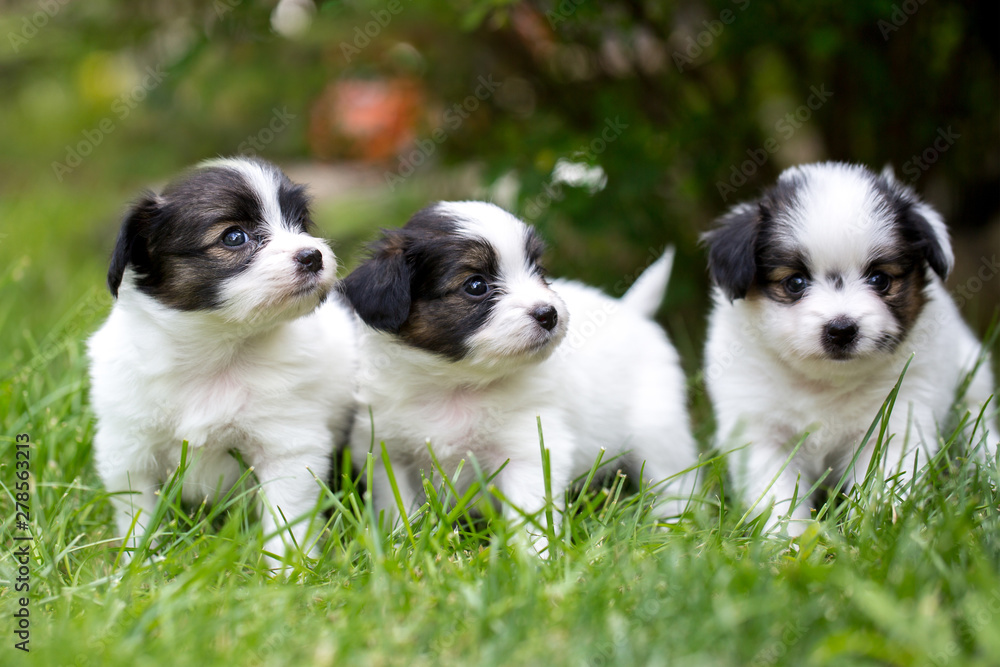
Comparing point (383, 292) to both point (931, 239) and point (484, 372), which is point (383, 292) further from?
point (931, 239)

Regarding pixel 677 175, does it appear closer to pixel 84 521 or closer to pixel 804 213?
pixel 804 213

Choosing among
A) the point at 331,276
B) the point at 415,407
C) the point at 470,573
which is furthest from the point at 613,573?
the point at 331,276

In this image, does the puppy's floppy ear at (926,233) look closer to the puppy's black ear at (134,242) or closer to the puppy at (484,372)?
the puppy at (484,372)

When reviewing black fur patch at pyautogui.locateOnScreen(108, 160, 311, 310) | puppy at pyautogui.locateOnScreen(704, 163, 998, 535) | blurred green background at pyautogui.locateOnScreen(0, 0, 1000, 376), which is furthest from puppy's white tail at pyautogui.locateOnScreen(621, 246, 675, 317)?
black fur patch at pyautogui.locateOnScreen(108, 160, 311, 310)

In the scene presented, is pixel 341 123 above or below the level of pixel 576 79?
below

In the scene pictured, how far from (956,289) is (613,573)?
4627 mm

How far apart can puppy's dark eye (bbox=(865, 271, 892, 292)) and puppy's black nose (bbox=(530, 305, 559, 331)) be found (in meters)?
1.25

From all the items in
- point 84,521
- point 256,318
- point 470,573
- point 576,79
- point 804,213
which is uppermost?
point 576,79

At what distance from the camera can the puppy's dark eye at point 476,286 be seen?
3.50m

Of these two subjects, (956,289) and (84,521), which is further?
(956,289)

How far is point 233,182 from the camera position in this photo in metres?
3.48

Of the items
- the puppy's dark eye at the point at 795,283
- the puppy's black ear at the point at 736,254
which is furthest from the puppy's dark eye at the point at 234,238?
the puppy's dark eye at the point at 795,283

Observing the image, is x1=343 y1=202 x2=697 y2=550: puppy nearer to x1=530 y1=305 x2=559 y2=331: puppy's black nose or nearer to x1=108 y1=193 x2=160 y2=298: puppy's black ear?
x1=530 y1=305 x2=559 y2=331: puppy's black nose

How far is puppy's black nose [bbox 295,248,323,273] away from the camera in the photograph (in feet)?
10.9
